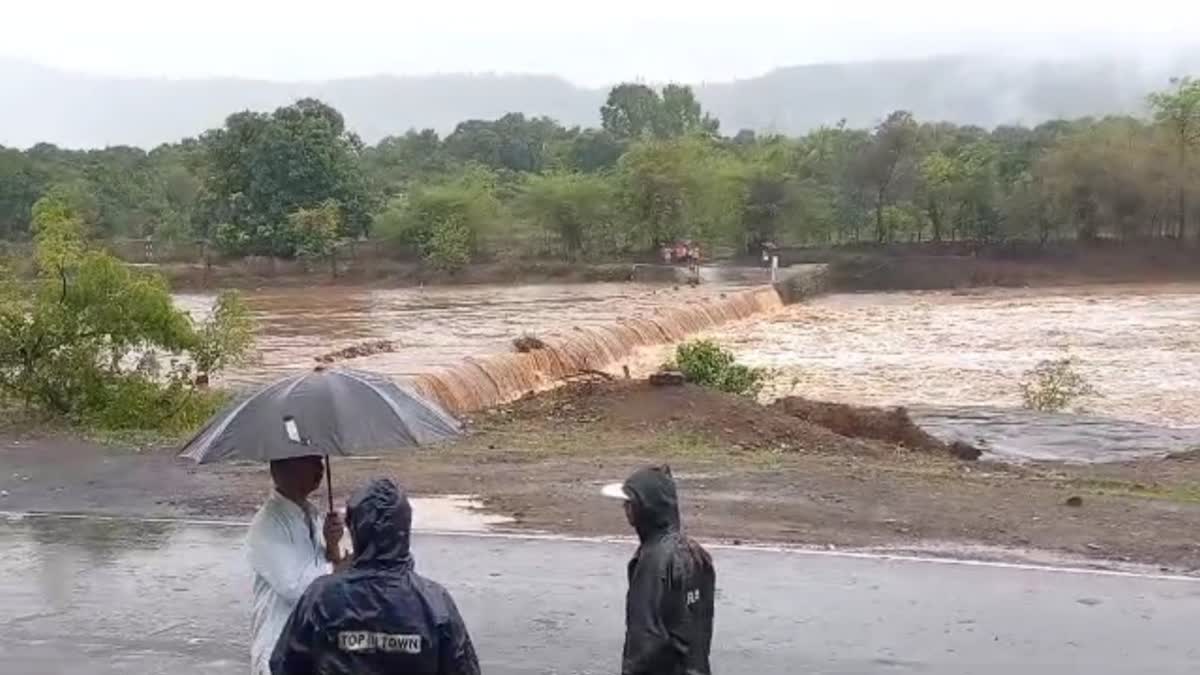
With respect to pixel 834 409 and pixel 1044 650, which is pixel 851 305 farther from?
pixel 1044 650

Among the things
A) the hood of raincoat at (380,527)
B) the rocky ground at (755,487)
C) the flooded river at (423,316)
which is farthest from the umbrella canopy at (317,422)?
the flooded river at (423,316)

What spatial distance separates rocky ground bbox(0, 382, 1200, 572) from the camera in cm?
1070

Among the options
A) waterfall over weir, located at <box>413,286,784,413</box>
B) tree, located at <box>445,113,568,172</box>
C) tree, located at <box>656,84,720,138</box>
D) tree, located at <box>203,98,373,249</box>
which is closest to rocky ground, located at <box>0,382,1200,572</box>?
waterfall over weir, located at <box>413,286,784,413</box>

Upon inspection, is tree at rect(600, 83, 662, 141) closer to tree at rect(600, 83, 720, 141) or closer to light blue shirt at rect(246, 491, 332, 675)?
tree at rect(600, 83, 720, 141)

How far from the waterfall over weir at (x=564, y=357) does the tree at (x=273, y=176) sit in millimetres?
25631

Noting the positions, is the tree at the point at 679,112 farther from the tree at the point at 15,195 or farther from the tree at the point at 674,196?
the tree at the point at 15,195

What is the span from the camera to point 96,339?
1623cm

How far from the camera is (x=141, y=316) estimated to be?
16047 mm

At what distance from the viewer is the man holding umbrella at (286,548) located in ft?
14.4

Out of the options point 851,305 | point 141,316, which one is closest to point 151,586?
point 141,316

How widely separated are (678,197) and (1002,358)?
1338 inches

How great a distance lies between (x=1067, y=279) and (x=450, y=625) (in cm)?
5931

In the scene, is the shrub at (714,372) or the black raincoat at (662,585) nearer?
the black raincoat at (662,585)

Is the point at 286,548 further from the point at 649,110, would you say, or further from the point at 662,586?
the point at 649,110
